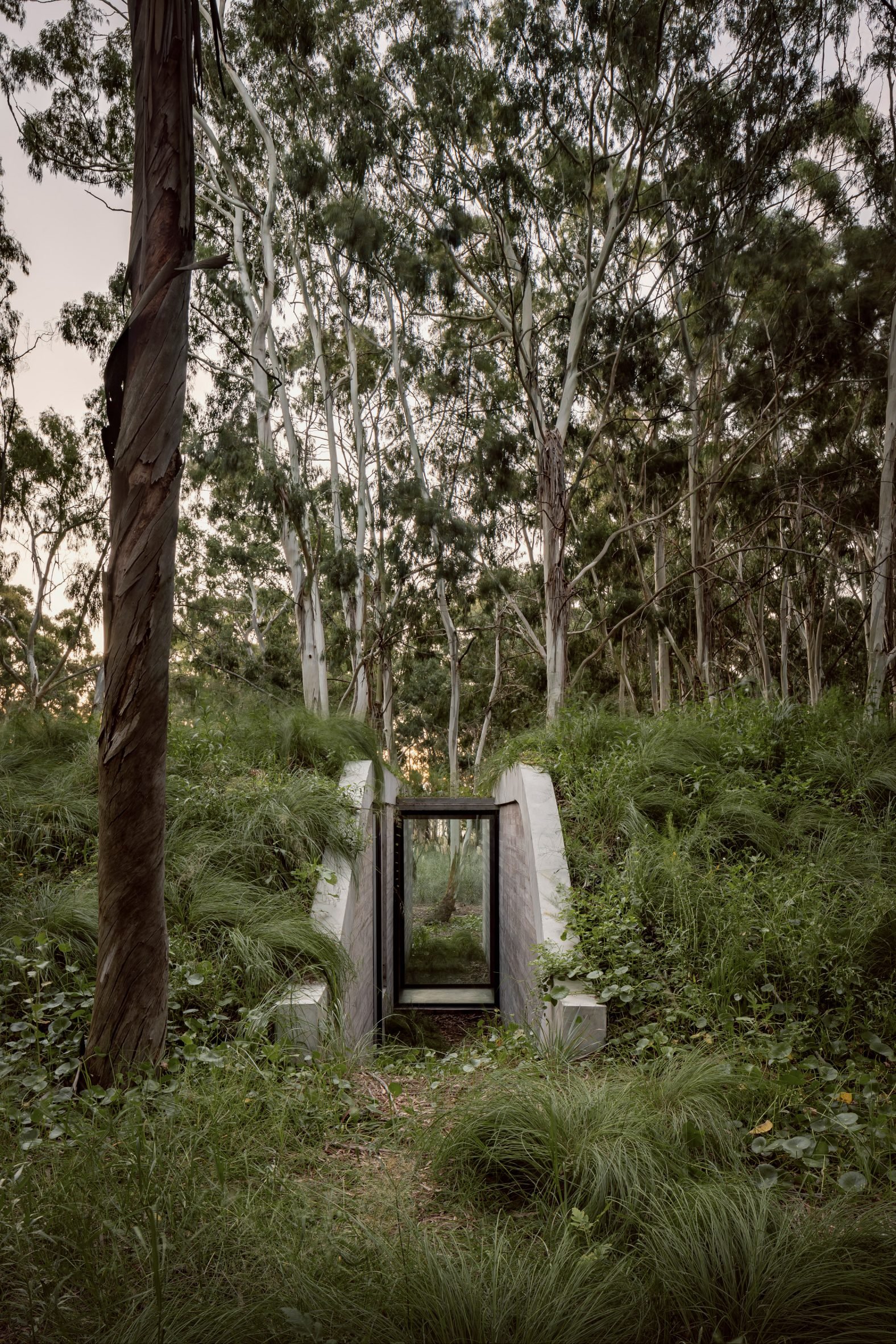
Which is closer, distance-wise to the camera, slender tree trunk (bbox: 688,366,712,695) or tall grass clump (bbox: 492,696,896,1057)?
tall grass clump (bbox: 492,696,896,1057)

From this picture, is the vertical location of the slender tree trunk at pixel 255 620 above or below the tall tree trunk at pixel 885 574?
above

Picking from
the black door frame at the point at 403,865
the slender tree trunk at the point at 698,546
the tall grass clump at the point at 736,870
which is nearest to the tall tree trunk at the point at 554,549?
the black door frame at the point at 403,865

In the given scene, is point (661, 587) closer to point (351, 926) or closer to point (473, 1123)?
point (351, 926)

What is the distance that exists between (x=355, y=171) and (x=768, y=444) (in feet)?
26.7

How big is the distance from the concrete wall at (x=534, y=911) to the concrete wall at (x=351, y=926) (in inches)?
40.2

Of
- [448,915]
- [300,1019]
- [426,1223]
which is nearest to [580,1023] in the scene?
[300,1019]

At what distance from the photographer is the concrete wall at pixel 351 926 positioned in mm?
3215

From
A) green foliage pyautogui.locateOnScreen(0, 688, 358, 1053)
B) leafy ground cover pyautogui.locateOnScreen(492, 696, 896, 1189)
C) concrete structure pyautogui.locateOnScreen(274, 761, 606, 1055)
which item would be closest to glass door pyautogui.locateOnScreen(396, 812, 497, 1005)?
concrete structure pyautogui.locateOnScreen(274, 761, 606, 1055)

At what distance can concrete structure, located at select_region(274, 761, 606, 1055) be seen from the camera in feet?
10.9

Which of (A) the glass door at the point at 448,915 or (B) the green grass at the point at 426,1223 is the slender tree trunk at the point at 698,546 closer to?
(A) the glass door at the point at 448,915

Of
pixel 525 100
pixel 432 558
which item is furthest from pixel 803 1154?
pixel 525 100

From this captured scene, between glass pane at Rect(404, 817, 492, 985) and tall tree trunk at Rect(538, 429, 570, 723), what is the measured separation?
2.11 metres

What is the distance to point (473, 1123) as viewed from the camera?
7.74 ft

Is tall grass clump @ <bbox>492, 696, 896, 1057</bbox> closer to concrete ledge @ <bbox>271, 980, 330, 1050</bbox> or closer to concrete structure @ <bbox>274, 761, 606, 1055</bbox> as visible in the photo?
concrete structure @ <bbox>274, 761, 606, 1055</bbox>
